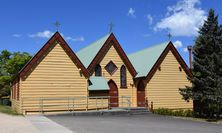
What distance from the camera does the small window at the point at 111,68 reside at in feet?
108

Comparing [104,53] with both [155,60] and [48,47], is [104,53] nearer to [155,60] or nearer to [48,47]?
[155,60]

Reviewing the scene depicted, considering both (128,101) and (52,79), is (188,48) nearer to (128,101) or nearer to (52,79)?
(128,101)

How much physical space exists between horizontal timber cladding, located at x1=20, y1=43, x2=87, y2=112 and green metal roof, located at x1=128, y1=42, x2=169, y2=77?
711 cm

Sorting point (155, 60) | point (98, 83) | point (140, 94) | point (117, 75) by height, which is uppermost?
point (155, 60)

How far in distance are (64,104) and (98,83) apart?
465cm

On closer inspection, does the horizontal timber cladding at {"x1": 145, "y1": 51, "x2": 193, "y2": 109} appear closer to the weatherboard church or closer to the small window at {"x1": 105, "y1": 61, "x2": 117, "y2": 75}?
the weatherboard church

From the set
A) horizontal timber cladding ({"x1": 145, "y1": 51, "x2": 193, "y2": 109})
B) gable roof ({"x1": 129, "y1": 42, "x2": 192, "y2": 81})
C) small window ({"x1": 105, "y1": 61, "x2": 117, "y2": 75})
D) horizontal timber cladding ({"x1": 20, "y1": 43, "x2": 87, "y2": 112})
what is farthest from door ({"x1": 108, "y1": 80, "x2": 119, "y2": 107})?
horizontal timber cladding ({"x1": 20, "y1": 43, "x2": 87, "y2": 112})

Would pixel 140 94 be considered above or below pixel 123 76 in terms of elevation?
below

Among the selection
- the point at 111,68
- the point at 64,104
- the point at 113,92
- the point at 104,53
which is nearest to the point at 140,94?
the point at 113,92

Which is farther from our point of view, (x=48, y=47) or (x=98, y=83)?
(x=98, y=83)

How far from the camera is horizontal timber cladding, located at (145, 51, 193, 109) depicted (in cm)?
→ 3247

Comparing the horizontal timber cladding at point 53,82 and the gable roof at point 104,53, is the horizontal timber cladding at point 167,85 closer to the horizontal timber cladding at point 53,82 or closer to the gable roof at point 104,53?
the gable roof at point 104,53

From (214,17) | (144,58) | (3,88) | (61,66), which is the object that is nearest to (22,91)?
(61,66)

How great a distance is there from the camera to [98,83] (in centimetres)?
3125
